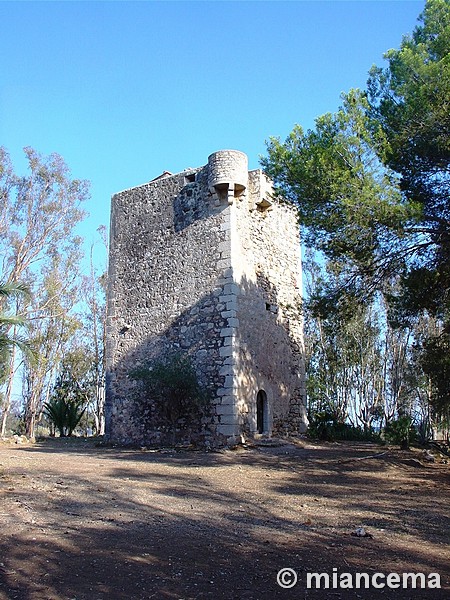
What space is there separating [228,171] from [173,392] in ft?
18.9

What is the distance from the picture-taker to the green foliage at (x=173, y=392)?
13.3 meters

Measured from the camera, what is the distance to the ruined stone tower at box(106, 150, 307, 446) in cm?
1360

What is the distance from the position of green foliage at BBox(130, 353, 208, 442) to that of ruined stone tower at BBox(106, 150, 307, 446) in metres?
0.26

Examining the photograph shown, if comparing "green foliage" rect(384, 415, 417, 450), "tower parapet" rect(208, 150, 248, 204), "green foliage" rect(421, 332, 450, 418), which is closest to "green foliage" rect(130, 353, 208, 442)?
"tower parapet" rect(208, 150, 248, 204)

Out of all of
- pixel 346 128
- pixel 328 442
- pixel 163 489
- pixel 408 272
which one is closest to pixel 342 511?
pixel 163 489

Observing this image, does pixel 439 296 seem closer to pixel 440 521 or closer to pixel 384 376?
pixel 440 521

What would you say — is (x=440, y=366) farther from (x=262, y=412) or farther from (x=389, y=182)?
(x=262, y=412)

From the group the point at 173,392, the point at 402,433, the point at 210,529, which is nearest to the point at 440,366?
the point at 402,433

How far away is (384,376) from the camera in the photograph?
25125 millimetres

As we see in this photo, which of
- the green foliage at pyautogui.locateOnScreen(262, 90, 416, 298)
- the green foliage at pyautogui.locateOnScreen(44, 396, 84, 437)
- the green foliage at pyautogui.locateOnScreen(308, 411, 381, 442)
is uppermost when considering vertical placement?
the green foliage at pyautogui.locateOnScreen(262, 90, 416, 298)

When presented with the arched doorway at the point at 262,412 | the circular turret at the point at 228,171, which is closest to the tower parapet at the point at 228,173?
the circular turret at the point at 228,171

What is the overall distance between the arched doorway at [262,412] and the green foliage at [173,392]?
178cm

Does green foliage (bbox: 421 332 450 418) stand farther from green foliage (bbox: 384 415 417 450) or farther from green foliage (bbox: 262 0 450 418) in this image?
green foliage (bbox: 384 415 417 450)

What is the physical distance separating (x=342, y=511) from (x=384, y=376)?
64.3 feet
